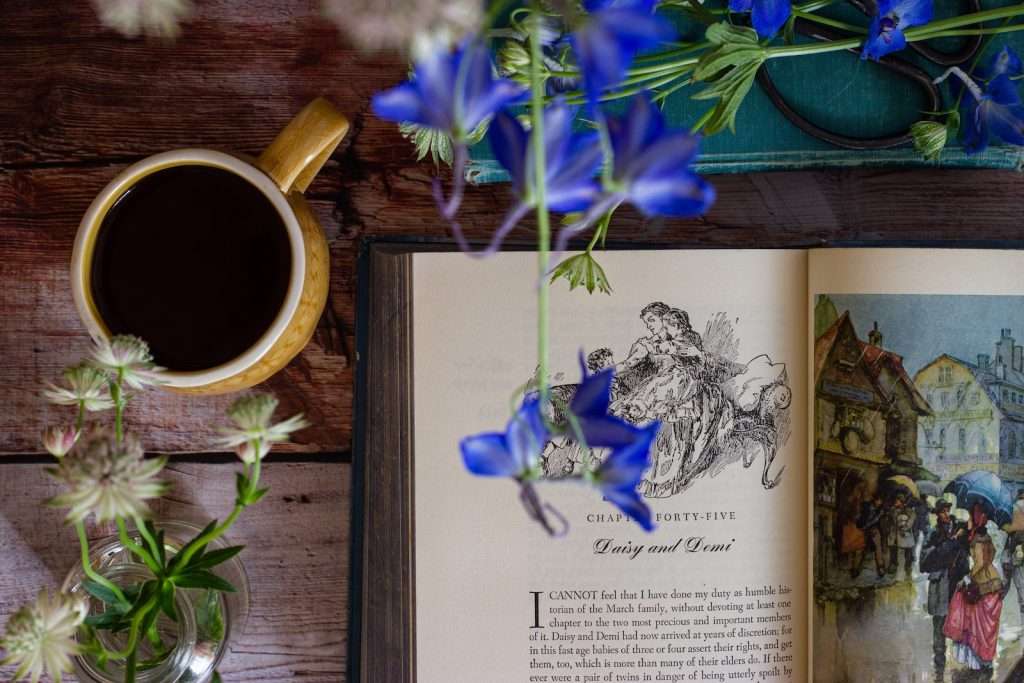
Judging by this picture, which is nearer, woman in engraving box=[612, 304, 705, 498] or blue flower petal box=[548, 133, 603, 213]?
blue flower petal box=[548, 133, 603, 213]

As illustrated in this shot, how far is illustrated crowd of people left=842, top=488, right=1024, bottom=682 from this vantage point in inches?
19.6

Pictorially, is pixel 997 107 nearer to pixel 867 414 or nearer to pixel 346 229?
pixel 867 414

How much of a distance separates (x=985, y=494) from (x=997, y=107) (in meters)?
0.21

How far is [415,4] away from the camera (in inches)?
11.5

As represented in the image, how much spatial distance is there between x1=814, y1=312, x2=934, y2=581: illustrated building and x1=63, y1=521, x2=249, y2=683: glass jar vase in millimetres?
342

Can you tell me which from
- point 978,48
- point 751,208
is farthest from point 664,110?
point 978,48

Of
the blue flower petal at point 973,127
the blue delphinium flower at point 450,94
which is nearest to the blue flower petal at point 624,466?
the blue delphinium flower at point 450,94

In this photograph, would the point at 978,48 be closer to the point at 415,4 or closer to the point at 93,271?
the point at 415,4

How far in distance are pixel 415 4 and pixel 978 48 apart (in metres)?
0.37

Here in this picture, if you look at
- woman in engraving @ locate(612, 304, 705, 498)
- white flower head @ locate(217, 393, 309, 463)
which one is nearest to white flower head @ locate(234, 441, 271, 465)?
white flower head @ locate(217, 393, 309, 463)

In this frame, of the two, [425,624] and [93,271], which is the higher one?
[93,271]

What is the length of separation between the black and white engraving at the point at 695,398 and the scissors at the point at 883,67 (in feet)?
0.40

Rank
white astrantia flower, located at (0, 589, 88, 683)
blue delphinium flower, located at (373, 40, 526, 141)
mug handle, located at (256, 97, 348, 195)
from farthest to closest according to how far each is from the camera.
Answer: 1. mug handle, located at (256, 97, 348, 195)
2. white astrantia flower, located at (0, 589, 88, 683)
3. blue delphinium flower, located at (373, 40, 526, 141)

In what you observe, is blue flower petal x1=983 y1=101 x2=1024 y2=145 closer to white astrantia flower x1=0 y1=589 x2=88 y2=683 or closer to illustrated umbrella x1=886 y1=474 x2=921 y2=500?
illustrated umbrella x1=886 y1=474 x2=921 y2=500
